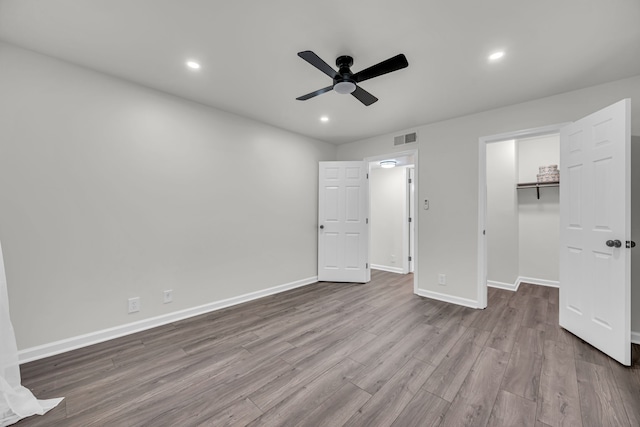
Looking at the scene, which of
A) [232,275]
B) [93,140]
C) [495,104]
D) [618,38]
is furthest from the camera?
[232,275]

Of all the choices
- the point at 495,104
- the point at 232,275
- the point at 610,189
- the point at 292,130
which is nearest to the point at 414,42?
the point at 495,104

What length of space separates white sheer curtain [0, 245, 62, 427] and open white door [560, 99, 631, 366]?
4.21 meters

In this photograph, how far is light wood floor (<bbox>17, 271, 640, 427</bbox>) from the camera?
60.4 inches

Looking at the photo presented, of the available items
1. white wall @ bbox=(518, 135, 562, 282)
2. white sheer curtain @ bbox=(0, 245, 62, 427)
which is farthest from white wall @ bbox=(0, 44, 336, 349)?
white wall @ bbox=(518, 135, 562, 282)

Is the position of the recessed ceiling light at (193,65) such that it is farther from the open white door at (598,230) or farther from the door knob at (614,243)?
the door knob at (614,243)

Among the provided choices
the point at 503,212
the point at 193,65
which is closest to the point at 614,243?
the point at 503,212

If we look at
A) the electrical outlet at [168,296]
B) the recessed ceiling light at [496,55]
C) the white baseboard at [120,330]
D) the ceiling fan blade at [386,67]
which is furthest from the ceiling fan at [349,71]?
the white baseboard at [120,330]

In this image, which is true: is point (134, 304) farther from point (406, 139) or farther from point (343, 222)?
point (406, 139)

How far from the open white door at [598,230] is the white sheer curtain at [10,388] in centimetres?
421

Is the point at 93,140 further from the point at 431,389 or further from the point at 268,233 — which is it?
the point at 431,389

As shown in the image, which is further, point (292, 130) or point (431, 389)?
point (292, 130)

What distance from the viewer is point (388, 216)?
18.1 feet

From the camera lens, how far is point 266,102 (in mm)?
Answer: 3051

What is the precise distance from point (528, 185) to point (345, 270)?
3.49m
